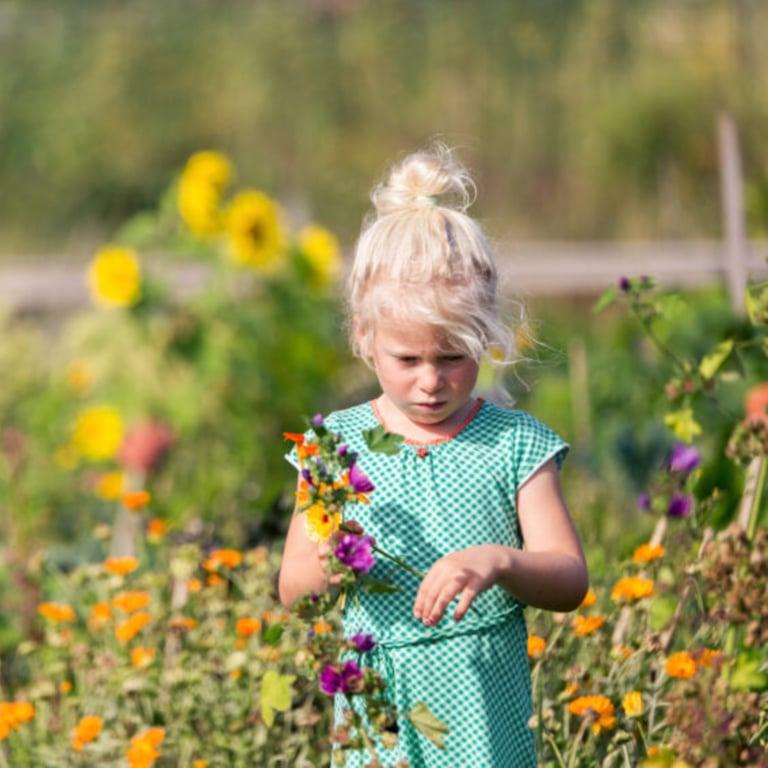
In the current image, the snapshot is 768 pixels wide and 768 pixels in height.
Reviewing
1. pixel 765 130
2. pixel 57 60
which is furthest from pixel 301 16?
pixel 765 130

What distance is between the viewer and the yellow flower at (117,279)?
5.43 metres

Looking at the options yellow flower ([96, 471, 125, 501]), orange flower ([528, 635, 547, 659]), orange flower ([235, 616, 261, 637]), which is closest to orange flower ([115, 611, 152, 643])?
orange flower ([235, 616, 261, 637])

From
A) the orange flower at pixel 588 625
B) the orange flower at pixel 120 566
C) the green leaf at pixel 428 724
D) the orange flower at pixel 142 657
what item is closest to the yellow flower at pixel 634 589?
the orange flower at pixel 588 625

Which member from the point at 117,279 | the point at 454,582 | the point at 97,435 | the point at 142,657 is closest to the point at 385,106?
the point at 117,279

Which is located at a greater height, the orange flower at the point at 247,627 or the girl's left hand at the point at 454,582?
the girl's left hand at the point at 454,582

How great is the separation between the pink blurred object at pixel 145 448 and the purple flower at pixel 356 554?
10.4 feet

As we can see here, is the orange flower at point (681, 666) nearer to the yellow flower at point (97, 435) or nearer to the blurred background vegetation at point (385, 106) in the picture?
the yellow flower at point (97, 435)

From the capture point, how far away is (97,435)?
211 inches

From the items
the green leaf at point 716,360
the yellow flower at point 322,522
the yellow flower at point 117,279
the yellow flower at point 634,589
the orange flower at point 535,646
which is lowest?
the orange flower at point 535,646

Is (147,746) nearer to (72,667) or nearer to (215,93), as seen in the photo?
(72,667)

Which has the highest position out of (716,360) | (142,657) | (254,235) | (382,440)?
(254,235)

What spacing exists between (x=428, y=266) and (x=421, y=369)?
0.14 metres

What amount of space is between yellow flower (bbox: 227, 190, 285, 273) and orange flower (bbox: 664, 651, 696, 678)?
3.38 meters

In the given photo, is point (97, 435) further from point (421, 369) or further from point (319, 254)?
point (421, 369)
